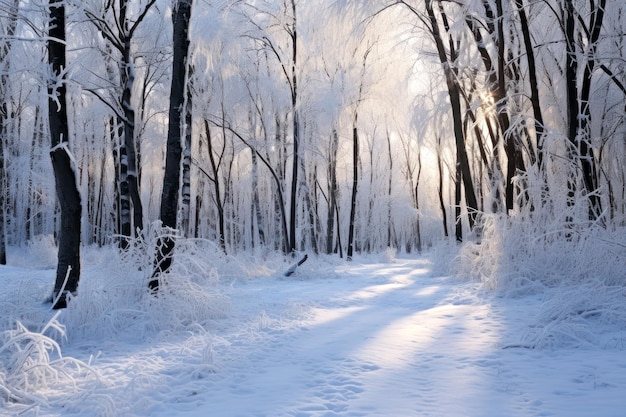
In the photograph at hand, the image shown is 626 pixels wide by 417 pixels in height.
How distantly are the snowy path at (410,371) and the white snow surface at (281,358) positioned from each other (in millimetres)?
11

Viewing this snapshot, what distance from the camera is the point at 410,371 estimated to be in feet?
9.82

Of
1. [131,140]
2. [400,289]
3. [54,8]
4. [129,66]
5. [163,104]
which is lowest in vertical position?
[400,289]

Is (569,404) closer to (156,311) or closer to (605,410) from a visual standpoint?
(605,410)

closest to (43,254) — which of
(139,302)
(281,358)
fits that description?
(139,302)

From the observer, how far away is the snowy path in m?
2.33

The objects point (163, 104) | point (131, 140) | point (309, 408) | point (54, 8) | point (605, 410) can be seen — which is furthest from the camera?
point (163, 104)

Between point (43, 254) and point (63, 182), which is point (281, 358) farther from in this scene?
point (43, 254)

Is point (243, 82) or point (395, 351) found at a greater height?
point (243, 82)

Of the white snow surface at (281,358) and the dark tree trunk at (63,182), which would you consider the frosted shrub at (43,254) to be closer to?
the dark tree trunk at (63,182)

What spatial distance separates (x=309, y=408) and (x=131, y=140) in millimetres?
7340

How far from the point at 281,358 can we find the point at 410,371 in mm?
1041

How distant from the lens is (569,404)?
89.8 inches

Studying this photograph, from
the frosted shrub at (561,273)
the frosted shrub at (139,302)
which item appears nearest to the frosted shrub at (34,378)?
the frosted shrub at (139,302)

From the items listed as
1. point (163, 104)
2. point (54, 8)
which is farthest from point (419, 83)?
point (54, 8)
